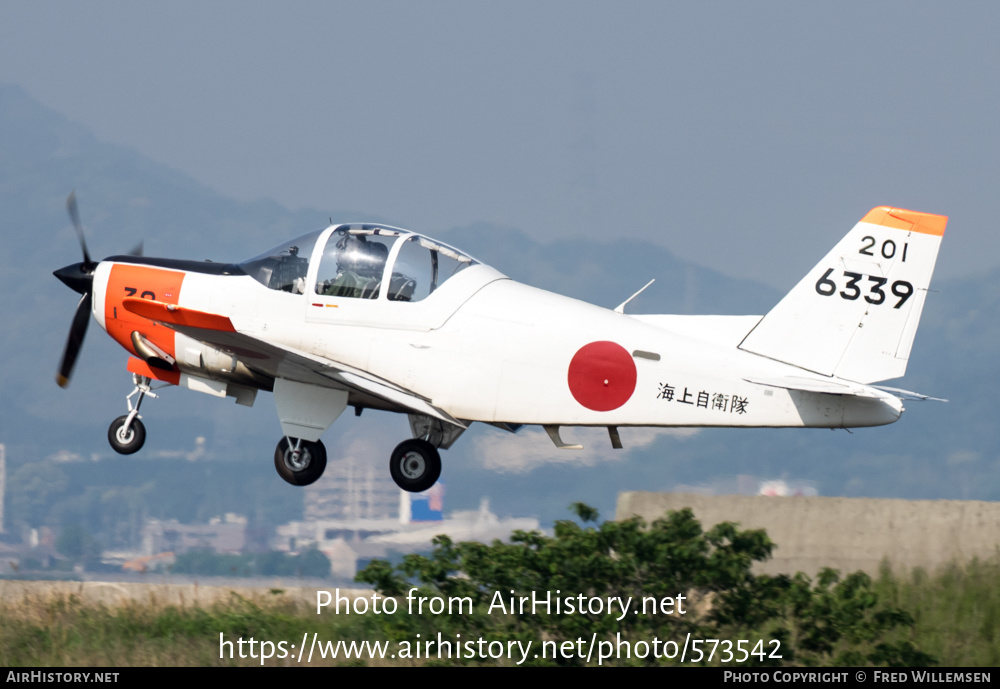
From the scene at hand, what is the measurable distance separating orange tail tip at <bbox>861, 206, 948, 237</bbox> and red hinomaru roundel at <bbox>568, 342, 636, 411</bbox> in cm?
300

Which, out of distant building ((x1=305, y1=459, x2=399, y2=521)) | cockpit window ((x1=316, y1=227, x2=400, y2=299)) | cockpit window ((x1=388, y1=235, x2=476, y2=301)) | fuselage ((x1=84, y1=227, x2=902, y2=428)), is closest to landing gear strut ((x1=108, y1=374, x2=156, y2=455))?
fuselage ((x1=84, y1=227, x2=902, y2=428))

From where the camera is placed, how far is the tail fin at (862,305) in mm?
12852

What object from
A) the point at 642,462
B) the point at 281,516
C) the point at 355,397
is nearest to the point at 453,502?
the point at 642,462

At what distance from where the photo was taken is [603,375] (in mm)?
13078

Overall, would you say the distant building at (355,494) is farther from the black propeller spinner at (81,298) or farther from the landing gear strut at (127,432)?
the landing gear strut at (127,432)

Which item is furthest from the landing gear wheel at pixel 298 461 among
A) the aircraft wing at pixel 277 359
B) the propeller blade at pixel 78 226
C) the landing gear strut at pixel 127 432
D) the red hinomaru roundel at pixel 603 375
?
the propeller blade at pixel 78 226

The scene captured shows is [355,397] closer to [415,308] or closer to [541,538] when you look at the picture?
[415,308]

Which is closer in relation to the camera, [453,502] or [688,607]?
[688,607]

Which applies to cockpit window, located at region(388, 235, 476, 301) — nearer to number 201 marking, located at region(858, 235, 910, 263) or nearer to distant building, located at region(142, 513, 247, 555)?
number 201 marking, located at region(858, 235, 910, 263)

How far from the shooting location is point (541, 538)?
41.3ft

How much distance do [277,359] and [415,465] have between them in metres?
2.11

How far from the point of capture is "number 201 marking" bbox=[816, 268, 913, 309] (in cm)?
1288
